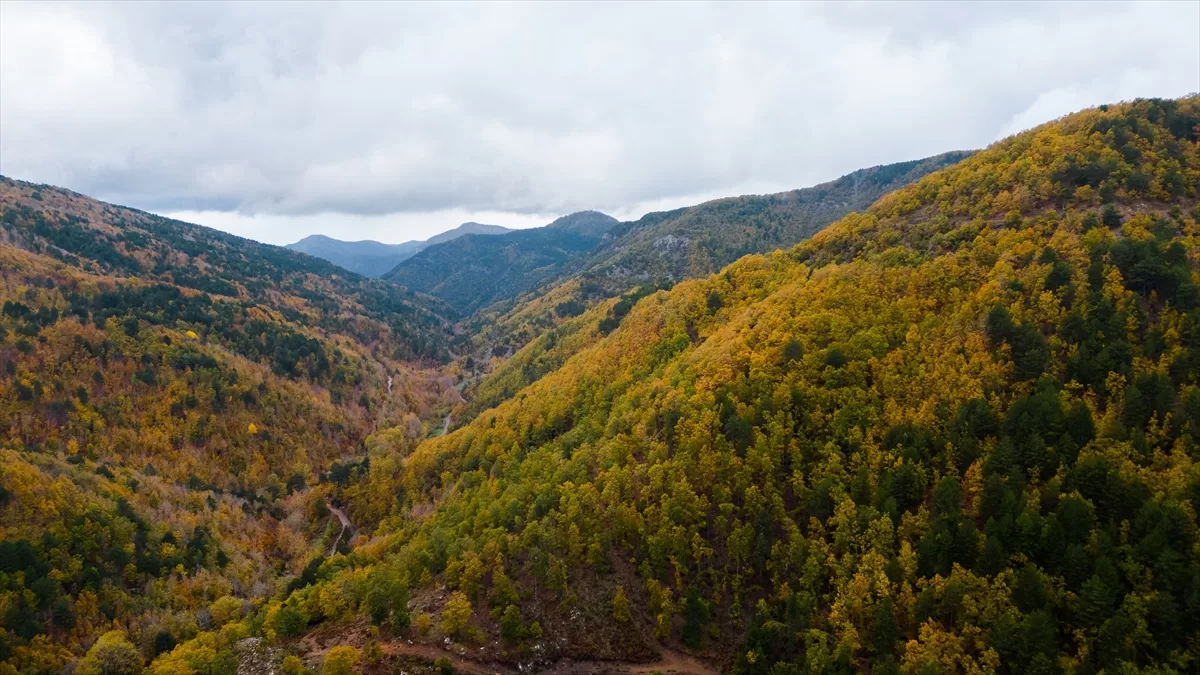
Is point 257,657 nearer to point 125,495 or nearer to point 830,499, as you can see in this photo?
point 125,495

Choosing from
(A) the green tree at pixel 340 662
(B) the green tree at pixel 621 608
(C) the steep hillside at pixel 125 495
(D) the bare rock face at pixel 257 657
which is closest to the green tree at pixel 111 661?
(C) the steep hillside at pixel 125 495

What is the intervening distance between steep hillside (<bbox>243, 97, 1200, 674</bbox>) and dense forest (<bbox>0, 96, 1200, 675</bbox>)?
43cm

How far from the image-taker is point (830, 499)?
78750mm

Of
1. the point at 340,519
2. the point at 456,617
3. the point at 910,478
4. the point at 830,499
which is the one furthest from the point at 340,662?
the point at 340,519

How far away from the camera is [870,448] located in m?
80.1

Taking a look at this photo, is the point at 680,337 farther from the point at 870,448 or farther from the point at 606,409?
the point at 870,448

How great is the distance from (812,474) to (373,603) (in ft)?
210

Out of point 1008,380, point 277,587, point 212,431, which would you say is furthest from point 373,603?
point 212,431

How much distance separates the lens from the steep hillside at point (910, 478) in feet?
199

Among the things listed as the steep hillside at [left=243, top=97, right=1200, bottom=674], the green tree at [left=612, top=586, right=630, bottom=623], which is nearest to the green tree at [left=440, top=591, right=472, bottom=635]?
the steep hillside at [left=243, top=97, right=1200, bottom=674]

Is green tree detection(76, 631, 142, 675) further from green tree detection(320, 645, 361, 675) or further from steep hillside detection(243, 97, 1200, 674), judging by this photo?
green tree detection(320, 645, 361, 675)

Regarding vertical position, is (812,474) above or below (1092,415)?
below

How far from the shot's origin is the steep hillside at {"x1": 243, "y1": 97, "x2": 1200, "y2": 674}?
199ft

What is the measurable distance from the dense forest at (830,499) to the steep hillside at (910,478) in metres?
0.43
